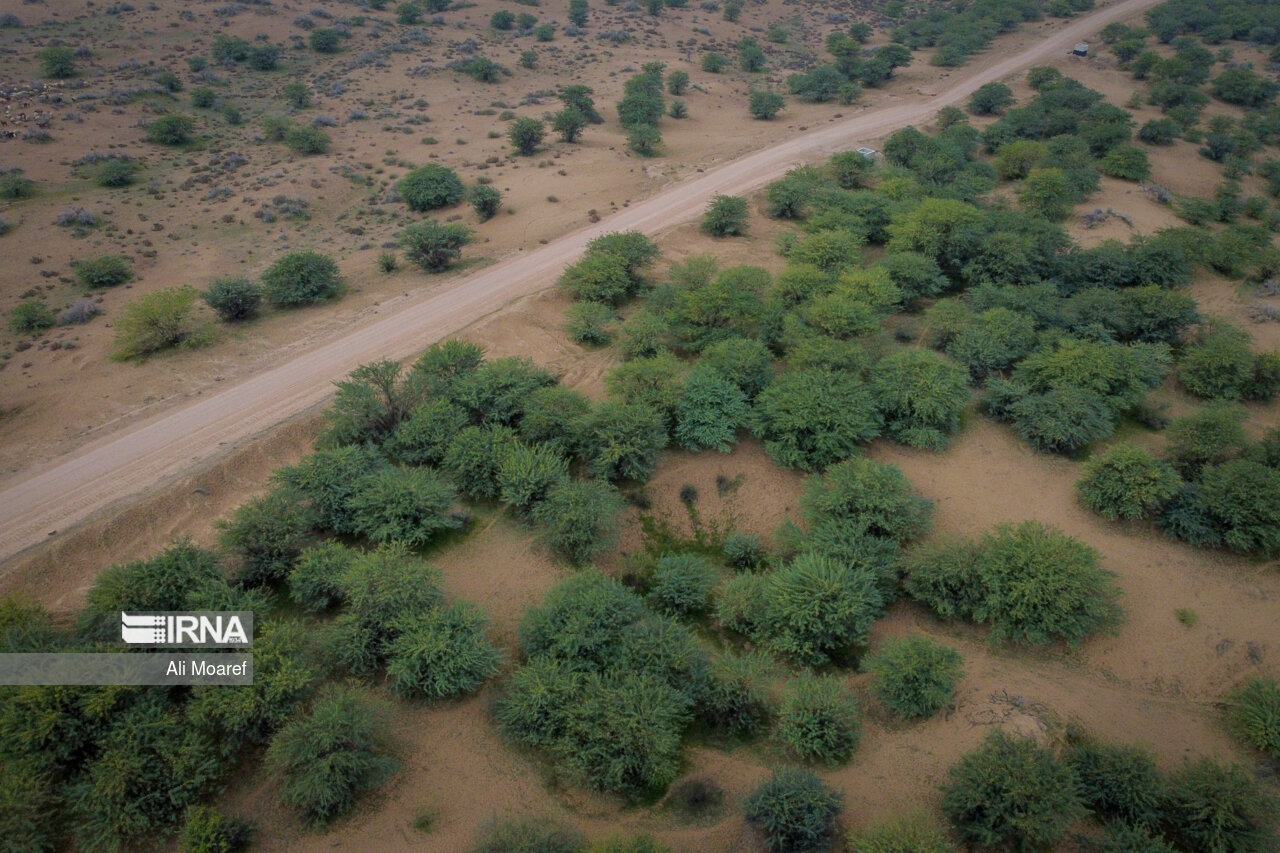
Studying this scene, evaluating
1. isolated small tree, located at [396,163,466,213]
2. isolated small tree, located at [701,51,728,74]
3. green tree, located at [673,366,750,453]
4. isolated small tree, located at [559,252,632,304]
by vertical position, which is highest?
isolated small tree, located at [701,51,728,74]

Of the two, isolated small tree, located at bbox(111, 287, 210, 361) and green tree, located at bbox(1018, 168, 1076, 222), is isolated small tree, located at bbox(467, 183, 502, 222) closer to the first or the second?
isolated small tree, located at bbox(111, 287, 210, 361)

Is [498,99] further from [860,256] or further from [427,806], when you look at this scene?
[427,806]

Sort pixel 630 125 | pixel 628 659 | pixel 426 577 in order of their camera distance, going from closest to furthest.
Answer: pixel 628 659 → pixel 426 577 → pixel 630 125

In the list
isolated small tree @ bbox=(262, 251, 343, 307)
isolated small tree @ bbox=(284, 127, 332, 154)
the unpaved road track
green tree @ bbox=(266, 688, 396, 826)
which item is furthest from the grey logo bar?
isolated small tree @ bbox=(284, 127, 332, 154)

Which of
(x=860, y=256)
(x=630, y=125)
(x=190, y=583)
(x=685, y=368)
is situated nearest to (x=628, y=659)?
(x=190, y=583)

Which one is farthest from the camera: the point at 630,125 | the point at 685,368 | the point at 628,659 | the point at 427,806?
the point at 630,125

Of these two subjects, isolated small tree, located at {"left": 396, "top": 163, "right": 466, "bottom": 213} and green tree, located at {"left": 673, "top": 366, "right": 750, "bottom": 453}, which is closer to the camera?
green tree, located at {"left": 673, "top": 366, "right": 750, "bottom": 453}

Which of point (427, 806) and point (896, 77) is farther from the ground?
point (896, 77)
